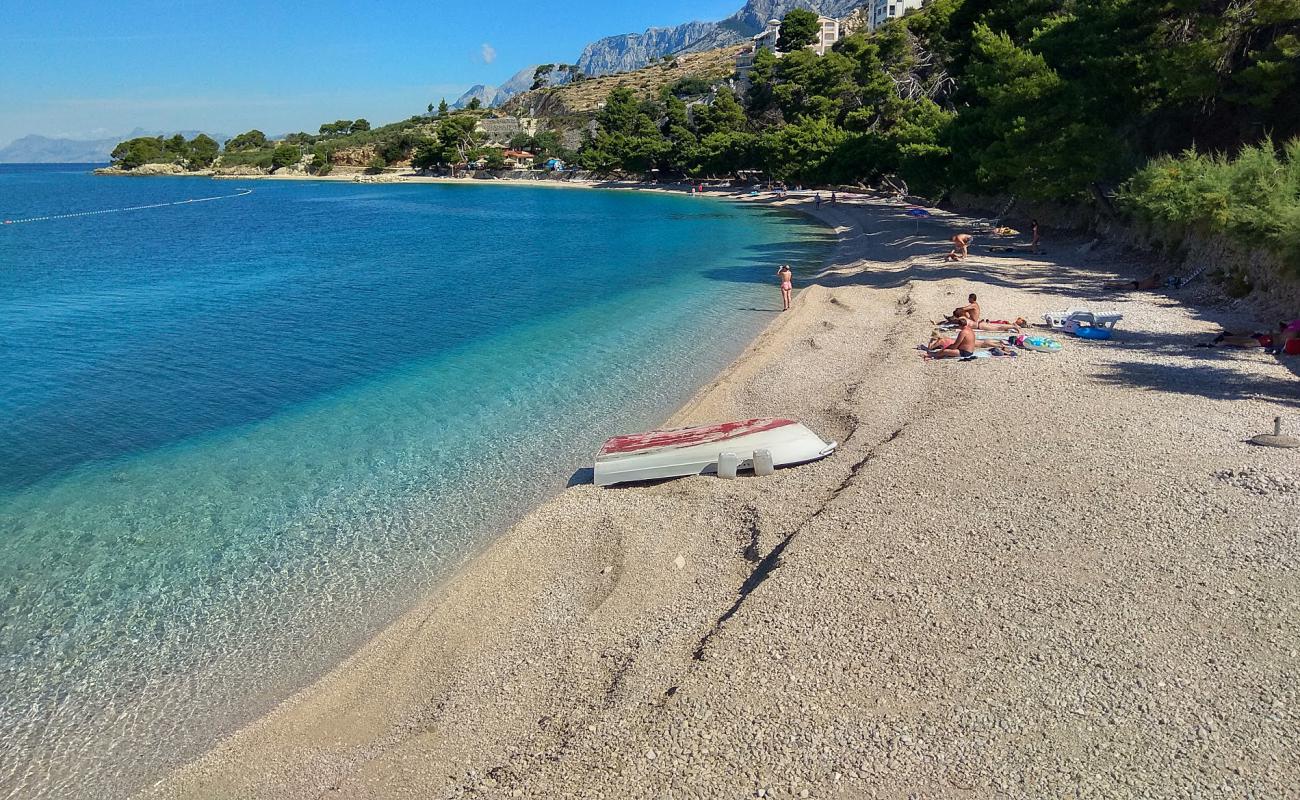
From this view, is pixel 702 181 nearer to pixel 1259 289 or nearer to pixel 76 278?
pixel 76 278

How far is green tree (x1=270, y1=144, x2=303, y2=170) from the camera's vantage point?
15462cm

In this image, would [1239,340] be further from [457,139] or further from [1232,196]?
[457,139]

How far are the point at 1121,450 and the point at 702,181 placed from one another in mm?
86567

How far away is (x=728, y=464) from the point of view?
40.9ft

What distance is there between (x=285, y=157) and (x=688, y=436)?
167 meters

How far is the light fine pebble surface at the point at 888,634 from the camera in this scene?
607cm

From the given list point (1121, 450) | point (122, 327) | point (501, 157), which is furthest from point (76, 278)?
point (501, 157)

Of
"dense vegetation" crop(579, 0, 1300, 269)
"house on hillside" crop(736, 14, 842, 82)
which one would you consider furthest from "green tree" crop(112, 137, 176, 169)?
"dense vegetation" crop(579, 0, 1300, 269)

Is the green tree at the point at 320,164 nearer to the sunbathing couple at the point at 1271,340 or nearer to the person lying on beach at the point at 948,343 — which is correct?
the person lying on beach at the point at 948,343

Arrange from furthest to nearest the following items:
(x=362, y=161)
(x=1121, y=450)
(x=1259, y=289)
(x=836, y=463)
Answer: (x=362, y=161)
(x=1259, y=289)
(x=836, y=463)
(x=1121, y=450)

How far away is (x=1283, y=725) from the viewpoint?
585 cm

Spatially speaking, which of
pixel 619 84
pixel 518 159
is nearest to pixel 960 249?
pixel 518 159

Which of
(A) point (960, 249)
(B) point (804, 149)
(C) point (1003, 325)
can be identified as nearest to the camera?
(C) point (1003, 325)

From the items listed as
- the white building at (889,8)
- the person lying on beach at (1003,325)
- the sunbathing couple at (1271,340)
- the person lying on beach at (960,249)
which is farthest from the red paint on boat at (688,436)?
the white building at (889,8)
